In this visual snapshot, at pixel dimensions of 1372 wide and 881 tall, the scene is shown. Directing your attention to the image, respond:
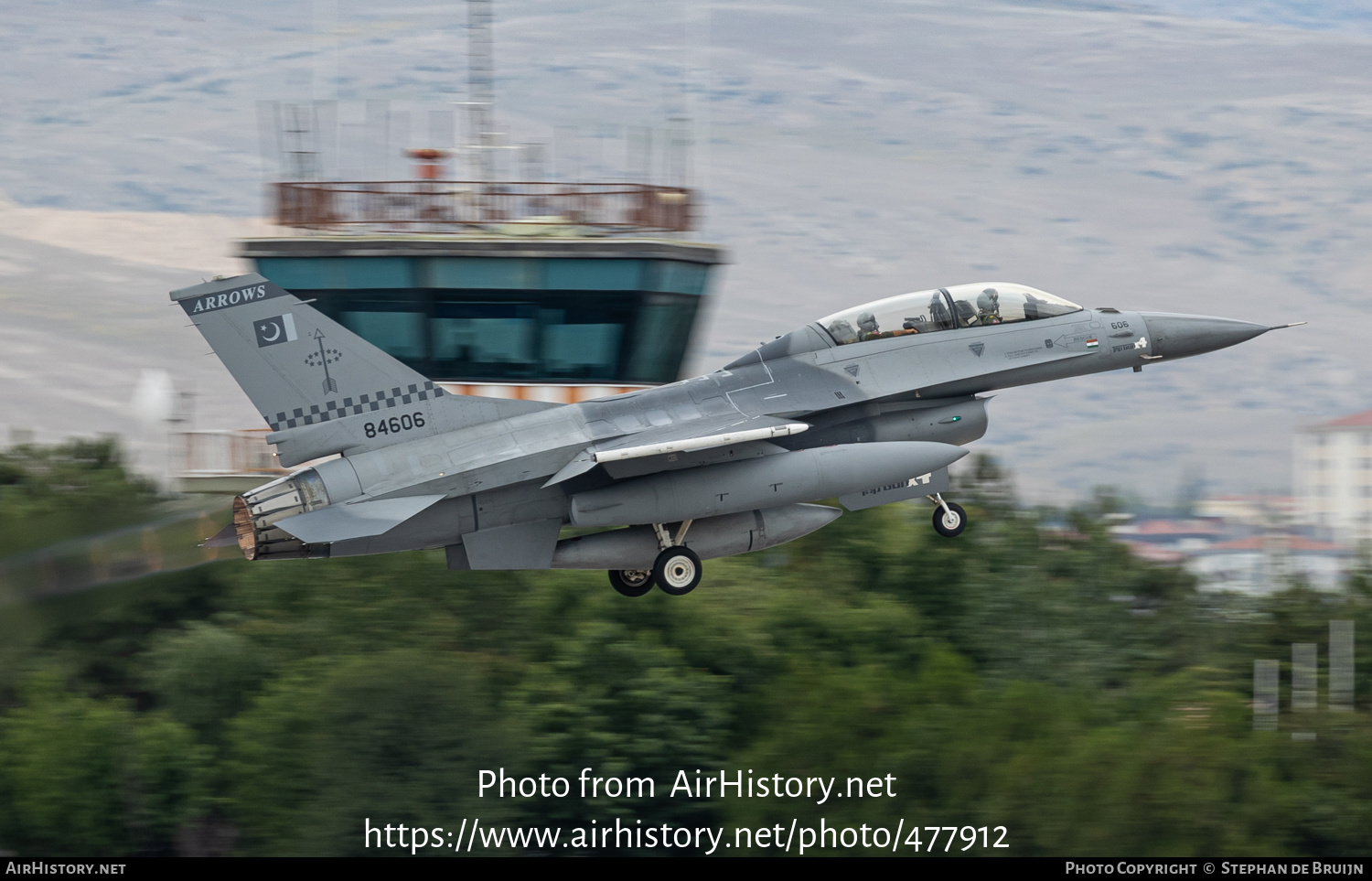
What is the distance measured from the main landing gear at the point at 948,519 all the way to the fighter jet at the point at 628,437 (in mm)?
111

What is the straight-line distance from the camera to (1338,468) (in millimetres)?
90375

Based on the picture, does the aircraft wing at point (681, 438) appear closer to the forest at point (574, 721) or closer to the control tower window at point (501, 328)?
the control tower window at point (501, 328)

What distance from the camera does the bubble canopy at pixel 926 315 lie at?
1925 centimetres

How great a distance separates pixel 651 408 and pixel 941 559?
835 inches

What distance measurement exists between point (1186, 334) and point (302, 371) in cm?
1151

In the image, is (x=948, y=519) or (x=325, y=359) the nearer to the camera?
(x=325, y=359)

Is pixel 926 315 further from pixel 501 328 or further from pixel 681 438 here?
pixel 501 328

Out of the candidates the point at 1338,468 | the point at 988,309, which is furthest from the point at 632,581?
the point at 1338,468

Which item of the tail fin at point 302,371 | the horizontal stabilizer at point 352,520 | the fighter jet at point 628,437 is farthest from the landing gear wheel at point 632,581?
the horizontal stabilizer at point 352,520

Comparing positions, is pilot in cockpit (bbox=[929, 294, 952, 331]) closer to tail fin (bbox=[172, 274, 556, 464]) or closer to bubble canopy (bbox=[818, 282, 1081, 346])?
bubble canopy (bbox=[818, 282, 1081, 346])

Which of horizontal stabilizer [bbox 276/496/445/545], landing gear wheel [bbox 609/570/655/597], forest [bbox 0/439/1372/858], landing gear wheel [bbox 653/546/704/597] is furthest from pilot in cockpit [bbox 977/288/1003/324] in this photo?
forest [bbox 0/439/1372/858]

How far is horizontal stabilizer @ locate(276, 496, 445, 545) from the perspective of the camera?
54.5ft

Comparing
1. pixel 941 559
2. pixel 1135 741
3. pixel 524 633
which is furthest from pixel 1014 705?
pixel 524 633

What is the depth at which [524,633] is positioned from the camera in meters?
32.2
